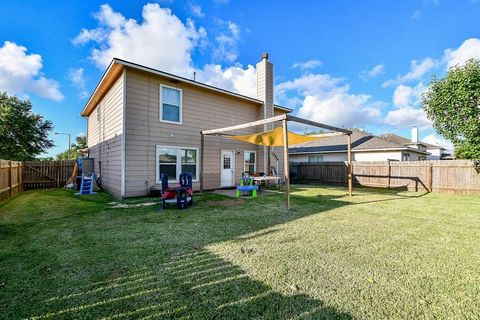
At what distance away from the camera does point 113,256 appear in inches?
121

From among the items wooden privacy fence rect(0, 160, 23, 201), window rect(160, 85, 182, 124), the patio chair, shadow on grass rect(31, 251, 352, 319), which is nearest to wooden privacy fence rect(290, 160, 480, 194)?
the patio chair

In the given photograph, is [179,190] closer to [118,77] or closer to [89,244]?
[89,244]

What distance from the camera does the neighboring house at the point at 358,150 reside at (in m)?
15.7

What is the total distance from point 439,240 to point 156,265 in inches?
181

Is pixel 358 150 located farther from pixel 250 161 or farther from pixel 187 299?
pixel 187 299

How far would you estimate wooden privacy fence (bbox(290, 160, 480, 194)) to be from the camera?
9586 mm

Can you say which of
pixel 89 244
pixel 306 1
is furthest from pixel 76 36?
pixel 89 244

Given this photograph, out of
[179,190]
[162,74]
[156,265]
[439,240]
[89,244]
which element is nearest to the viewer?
[156,265]

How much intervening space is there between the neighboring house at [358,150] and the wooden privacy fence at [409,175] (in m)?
3.78

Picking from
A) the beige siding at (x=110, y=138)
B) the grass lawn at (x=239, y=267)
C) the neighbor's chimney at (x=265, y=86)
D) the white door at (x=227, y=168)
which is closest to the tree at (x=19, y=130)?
the beige siding at (x=110, y=138)

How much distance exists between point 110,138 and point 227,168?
210 inches

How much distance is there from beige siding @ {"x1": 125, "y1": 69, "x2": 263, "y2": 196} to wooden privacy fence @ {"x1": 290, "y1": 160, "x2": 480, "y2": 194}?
243 inches

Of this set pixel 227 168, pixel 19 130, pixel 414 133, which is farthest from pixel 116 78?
pixel 414 133

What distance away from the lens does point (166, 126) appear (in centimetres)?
898
